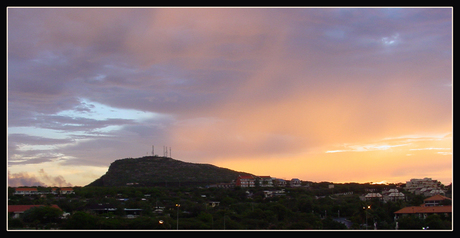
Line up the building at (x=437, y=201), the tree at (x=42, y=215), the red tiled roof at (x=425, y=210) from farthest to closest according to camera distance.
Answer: the building at (x=437, y=201) < the red tiled roof at (x=425, y=210) < the tree at (x=42, y=215)

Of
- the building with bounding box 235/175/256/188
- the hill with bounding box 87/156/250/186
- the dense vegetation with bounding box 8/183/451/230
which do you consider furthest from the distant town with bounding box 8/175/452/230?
the hill with bounding box 87/156/250/186

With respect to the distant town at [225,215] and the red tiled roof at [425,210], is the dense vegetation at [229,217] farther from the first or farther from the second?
the red tiled roof at [425,210]

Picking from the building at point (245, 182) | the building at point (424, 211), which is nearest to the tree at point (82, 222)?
the building at point (424, 211)

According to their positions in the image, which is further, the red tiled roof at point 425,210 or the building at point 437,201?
the building at point 437,201

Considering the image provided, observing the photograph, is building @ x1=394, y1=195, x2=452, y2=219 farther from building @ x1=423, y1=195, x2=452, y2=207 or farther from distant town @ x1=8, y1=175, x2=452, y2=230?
building @ x1=423, y1=195, x2=452, y2=207

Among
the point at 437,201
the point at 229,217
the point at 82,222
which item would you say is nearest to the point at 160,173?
the point at 229,217

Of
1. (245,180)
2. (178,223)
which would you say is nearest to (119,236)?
(178,223)

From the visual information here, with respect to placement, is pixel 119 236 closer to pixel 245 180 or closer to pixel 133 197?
pixel 133 197

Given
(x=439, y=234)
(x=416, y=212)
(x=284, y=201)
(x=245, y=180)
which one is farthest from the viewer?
(x=245, y=180)

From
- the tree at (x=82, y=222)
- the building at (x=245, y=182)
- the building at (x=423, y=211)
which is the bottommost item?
the building at (x=245, y=182)

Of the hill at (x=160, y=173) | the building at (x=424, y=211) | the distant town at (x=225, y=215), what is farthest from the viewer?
the hill at (x=160, y=173)
